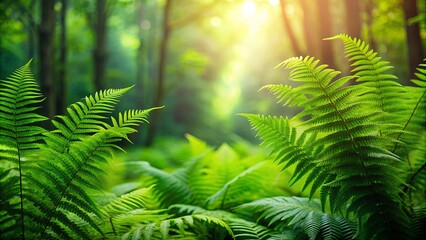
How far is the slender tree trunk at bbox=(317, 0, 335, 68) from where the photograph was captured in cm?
493

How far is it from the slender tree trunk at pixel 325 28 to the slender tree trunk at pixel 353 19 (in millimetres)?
306

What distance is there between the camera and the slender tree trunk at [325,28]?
4.93m

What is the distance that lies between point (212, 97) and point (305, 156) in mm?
20575

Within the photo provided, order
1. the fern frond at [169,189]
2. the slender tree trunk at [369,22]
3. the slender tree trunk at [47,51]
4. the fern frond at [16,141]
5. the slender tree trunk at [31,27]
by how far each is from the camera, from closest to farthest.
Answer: the fern frond at [16,141] → the fern frond at [169,189] → the slender tree trunk at [47,51] → the slender tree trunk at [31,27] → the slender tree trunk at [369,22]

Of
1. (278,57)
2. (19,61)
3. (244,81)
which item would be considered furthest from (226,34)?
(244,81)

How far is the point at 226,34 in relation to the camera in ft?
44.7

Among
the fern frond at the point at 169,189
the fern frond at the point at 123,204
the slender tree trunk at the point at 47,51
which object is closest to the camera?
the fern frond at the point at 123,204

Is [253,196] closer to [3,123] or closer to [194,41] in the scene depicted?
[3,123]

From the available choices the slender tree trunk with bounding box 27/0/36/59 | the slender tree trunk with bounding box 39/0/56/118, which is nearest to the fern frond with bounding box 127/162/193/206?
the slender tree trunk with bounding box 39/0/56/118

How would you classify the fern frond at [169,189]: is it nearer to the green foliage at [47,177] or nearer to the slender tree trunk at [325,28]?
the green foliage at [47,177]

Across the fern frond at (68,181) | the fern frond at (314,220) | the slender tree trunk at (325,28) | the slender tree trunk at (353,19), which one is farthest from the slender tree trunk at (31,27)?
the fern frond at (314,220)

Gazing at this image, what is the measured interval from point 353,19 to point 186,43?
1630 centimetres

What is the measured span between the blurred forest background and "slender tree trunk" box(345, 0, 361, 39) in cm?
1

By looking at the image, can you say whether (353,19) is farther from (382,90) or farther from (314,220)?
(314,220)
